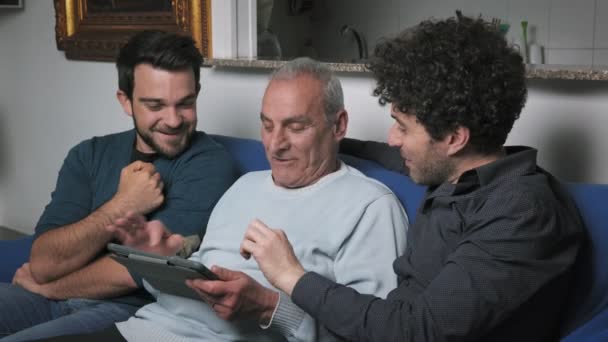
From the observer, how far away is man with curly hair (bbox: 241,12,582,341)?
1345 mm

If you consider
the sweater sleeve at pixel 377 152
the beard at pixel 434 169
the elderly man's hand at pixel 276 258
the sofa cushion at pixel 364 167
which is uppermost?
the beard at pixel 434 169

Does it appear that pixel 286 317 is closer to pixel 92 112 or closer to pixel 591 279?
pixel 591 279

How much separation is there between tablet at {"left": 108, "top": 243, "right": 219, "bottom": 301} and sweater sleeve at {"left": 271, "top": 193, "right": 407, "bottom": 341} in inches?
7.6

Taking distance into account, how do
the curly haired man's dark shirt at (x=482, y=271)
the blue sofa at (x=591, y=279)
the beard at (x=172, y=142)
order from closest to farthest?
1. the curly haired man's dark shirt at (x=482, y=271)
2. the blue sofa at (x=591, y=279)
3. the beard at (x=172, y=142)

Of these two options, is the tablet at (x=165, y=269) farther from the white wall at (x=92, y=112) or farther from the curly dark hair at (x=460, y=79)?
the white wall at (x=92, y=112)

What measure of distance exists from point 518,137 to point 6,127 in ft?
10.4

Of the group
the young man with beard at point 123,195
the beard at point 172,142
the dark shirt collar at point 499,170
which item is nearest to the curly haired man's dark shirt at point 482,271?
the dark shirt collar at point 499,170

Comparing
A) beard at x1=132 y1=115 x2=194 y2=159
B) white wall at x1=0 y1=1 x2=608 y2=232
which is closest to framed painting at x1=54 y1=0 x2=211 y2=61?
white wall at x1=0 y1=1 x2=608 y2=232

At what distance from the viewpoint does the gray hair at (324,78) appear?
191 centimetres

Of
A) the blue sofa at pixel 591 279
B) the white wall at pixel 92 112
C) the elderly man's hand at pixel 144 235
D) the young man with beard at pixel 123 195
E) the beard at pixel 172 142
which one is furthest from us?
the beard at pixel 172 142

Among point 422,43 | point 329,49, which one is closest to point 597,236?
point 422,43

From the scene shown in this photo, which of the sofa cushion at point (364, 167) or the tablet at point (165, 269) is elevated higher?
the sofa cushion at point (364, 167)

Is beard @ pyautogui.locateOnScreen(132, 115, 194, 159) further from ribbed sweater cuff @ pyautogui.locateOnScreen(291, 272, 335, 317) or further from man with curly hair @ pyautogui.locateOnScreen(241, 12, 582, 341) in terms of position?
ribbed sweater cuff @ pyautogui.locateOnScreen(291, 272, 335, 317)

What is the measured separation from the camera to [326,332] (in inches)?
65.7
